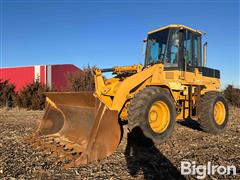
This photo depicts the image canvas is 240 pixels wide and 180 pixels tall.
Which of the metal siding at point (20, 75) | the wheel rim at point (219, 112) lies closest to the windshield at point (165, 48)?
the wheel rim at point (219, 112)

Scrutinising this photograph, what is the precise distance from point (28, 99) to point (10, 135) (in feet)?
34.6

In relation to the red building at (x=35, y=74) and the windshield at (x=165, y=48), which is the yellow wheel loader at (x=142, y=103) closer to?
the windshield at (x=165, y=48)

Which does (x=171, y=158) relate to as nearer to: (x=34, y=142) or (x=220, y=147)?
(x=220, y=147)

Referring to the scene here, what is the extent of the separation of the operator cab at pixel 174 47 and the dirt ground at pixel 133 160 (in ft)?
6.95

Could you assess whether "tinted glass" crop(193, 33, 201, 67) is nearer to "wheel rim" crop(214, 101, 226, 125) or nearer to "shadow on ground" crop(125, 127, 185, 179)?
"wheel rim" crop(214, 101, 226, 125)

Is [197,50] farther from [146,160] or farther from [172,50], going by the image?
[146,160]

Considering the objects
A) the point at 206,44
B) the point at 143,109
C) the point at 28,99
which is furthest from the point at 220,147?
the point at 28,99

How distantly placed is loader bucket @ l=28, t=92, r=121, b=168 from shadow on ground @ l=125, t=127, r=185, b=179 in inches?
21.1

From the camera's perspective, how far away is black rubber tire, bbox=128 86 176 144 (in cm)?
552

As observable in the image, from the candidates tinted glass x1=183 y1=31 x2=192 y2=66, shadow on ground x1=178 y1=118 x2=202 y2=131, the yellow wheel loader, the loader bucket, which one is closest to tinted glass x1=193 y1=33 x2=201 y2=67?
the yellow wheel loader

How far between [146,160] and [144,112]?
103cm
